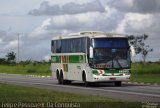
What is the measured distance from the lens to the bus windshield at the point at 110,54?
35.5 meters

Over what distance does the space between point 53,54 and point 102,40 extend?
8.36 metres

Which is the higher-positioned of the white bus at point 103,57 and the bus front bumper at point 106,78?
the white bus at point 103,57

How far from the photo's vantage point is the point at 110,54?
117 ft

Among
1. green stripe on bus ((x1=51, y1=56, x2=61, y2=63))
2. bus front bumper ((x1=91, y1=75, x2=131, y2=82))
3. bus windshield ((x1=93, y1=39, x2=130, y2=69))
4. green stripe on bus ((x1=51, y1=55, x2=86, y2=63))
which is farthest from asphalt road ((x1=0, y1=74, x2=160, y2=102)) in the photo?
green stripe on bus ((x1=51, y1=56, x2=61, y2=63))

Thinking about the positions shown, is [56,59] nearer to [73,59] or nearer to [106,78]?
[73,59]

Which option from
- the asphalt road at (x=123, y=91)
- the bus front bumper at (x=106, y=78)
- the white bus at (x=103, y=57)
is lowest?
the asphalt road at (x=123, y=91)

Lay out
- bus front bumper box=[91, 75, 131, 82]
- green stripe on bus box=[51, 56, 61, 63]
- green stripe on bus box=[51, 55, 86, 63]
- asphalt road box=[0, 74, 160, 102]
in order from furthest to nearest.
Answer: green stripe on bus box=[51, 56, 61, 63]
green stripe on bus box=[51, 55, 86, 63]
bus front bumper box=[91, 75, 131, 82]
asphalt road box=[0, 74, 160, 102]

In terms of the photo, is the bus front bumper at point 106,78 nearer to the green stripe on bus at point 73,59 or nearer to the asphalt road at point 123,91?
the asphalt road at point 123,91

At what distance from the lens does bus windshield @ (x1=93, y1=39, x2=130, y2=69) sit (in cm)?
3553

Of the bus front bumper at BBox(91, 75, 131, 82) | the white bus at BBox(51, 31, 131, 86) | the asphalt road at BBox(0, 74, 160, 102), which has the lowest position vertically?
the asphalt road at BBox(0, 74, 160, 102)

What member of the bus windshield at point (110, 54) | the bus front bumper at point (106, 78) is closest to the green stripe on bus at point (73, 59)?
the bus windshield at point (110, 54)

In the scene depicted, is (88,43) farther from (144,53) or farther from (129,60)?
(144,53)

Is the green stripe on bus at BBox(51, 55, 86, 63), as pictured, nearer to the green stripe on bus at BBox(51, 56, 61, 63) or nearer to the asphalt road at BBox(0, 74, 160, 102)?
the green stripe on bus at BBox(51, 56, 61, 63)

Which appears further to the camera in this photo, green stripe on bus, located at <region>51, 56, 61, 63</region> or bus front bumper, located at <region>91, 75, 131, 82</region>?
green stripe on bus, located at <region>51, 56, 61, 63</region>
